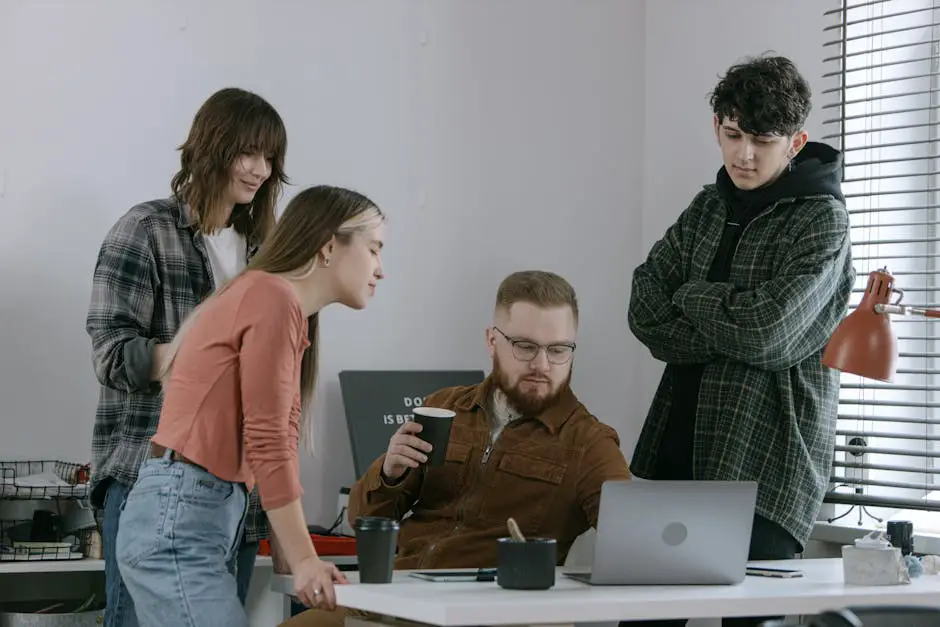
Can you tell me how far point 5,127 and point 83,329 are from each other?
0.60 meters

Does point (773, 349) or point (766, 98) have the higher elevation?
point (766, 98)

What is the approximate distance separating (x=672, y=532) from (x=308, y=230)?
797mm

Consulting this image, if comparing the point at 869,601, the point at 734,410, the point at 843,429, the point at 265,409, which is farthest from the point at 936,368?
the point at 265,409

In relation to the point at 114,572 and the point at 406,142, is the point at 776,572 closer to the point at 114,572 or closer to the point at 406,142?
the point at 114,572

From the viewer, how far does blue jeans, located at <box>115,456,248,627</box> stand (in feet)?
6.64

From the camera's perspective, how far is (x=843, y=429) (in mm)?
3596

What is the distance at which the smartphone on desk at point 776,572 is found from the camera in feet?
7.35

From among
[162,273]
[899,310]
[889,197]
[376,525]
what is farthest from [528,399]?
[889,197]

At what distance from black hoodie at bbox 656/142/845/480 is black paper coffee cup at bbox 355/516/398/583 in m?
1.07

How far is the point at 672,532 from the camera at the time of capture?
2.04 metres

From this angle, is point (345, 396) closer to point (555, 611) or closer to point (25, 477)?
point (25, 477)

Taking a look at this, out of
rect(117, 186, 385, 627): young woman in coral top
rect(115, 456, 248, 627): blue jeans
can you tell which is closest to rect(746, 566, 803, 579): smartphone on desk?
rect(117, 186, 385, 627): young woman in coral top

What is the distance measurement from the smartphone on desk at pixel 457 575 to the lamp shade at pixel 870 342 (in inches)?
29.2

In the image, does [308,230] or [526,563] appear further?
[308,230]
